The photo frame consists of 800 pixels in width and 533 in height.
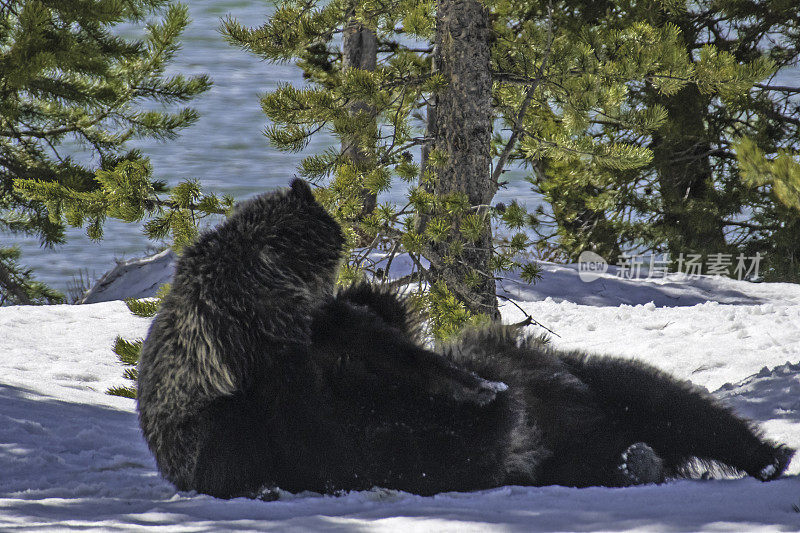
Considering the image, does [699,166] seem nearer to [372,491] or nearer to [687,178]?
[687,178]

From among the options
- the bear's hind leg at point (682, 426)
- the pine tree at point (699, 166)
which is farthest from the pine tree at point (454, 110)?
the pine tree at point (699, 166)

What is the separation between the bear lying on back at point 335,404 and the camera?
2070mm

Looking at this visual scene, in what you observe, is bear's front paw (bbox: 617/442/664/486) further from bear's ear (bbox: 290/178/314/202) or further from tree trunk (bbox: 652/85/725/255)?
tree trunk (bbox: 652/85/725/255)

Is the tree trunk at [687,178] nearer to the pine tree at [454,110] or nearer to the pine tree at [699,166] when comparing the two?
the pine tree at [699,166]

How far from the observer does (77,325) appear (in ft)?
23.0

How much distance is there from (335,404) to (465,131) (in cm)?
296

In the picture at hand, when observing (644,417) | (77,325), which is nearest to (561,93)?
(644,417)

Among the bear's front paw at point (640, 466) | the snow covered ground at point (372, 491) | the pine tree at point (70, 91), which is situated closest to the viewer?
the snow covered ground at point (372, 491)

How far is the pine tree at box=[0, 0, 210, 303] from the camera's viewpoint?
23.8 feet

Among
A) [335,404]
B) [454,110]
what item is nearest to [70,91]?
[454,110]

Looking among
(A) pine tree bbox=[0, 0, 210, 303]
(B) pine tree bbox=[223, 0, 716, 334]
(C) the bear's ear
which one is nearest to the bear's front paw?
(C) the bear's ear

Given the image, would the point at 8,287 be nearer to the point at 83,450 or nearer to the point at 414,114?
the point at 414,114

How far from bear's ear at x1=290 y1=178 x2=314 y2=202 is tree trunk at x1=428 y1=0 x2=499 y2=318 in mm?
2243

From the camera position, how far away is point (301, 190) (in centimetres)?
238
